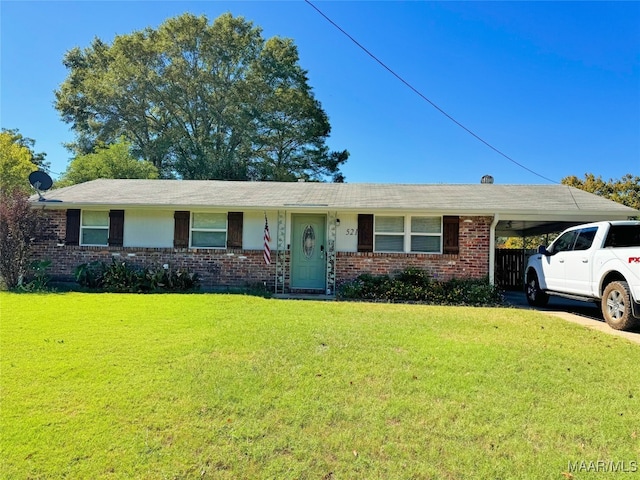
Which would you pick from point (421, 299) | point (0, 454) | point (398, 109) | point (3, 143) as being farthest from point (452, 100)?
point (3, 143)

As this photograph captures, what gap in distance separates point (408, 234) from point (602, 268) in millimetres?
4611

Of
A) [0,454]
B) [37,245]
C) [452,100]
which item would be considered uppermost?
[452,100]

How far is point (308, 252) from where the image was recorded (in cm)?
1112

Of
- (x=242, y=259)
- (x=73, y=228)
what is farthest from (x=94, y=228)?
(x=242, y=259)

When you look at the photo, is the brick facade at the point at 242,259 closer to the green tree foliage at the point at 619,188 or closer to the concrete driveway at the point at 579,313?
the concrete driveway at the point at 579,313

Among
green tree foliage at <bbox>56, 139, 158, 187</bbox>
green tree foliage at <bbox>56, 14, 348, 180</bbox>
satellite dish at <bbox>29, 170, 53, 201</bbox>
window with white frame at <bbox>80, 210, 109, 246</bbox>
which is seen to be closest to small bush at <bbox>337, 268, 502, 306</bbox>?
window with white frame at <bbox>80, 210, 109, 246</bbox>

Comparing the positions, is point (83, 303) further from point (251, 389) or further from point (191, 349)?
point (251, 389)

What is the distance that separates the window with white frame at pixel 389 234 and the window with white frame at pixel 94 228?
8.07m

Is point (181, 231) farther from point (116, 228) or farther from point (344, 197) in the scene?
point (344, 197)

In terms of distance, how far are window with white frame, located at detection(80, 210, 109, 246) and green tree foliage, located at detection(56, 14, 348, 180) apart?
598 inches

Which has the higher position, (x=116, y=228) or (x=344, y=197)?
(x=344, y=197)

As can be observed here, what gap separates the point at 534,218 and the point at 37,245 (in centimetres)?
1416

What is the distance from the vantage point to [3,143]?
22.5 m

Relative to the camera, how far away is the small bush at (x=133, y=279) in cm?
1009
